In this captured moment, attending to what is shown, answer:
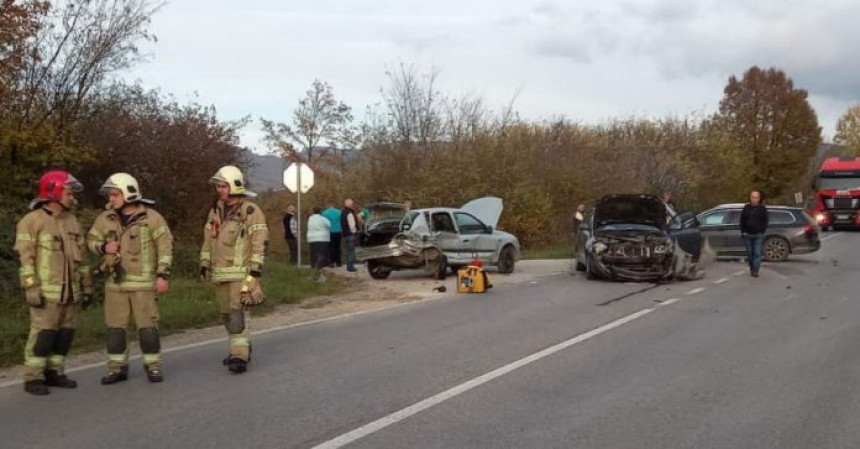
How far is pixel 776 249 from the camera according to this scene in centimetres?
2017

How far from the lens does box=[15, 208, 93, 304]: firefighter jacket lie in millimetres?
6508

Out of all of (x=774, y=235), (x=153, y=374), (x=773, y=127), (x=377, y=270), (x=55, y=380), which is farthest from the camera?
(x=773, y=127)

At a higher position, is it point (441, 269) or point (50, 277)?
point (50, 277)

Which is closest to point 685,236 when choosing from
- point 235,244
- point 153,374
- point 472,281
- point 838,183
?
point 472,281

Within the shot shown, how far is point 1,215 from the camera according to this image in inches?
530

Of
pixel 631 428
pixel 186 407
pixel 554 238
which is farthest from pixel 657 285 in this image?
pixel 554 238

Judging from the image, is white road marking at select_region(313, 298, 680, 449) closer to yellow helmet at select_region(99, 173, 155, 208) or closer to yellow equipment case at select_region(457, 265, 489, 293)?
yellow helmet at select_region(99, 173, 155, 208)

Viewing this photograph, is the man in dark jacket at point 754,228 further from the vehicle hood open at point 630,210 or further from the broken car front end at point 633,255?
the broken car front end at point 633,255

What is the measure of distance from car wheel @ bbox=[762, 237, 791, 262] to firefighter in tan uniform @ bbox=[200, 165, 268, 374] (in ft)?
54.0

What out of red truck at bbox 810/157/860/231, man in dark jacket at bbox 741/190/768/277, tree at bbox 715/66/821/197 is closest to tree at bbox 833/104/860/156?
tree at bbox 715/66/821/197

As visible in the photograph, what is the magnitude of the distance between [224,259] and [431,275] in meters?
10.4

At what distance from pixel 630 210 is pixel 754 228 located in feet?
8.32

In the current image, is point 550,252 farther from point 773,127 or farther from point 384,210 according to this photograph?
point 773,127

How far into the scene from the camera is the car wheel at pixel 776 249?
2006 centimetres
